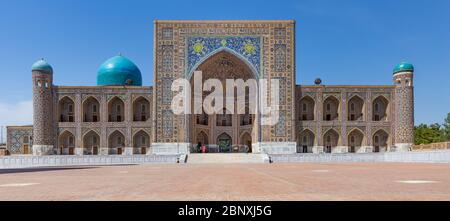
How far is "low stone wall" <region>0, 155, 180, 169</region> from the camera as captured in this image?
82.1ft

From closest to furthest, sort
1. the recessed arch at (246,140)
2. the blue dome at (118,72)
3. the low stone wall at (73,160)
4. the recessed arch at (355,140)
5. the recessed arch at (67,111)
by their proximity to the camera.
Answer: the low stone wall at (73,160) → the recessed arch at (67,111) → the recessed arch at (355,140) → the recessed arch at (246,140) → the blue dome at (118,72)

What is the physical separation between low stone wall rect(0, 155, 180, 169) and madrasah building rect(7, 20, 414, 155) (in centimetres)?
657

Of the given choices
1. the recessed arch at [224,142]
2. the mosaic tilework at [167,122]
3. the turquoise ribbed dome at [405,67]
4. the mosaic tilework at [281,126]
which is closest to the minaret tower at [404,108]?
the turquoise ribbed dome at [405,67]

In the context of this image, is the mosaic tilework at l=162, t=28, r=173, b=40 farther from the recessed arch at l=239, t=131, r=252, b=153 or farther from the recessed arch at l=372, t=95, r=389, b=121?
the recessed arch at l=372, t=95, r=389, b=121

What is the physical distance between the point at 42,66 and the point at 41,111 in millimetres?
3882

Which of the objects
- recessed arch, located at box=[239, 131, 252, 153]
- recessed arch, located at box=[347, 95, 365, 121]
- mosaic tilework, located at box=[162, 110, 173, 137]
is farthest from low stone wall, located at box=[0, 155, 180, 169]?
recessed arch, located at box=[347, 95, 365, 121]

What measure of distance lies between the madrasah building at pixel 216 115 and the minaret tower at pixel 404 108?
0.09 m

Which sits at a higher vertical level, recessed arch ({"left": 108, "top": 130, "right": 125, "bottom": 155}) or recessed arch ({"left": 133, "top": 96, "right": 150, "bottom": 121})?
recessed arch ({"left": 133, "top": 96, "right": 150, "bottom": 121})

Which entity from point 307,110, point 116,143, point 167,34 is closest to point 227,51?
point 167,34

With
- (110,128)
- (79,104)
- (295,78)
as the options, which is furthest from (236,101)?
(79,104)

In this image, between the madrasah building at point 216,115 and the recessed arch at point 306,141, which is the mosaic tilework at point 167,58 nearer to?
the madrasah building at point 216,115

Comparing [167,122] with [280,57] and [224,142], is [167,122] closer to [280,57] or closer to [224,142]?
[224,142]

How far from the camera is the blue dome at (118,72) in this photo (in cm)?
4019

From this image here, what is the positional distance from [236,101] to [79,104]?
14.2m
